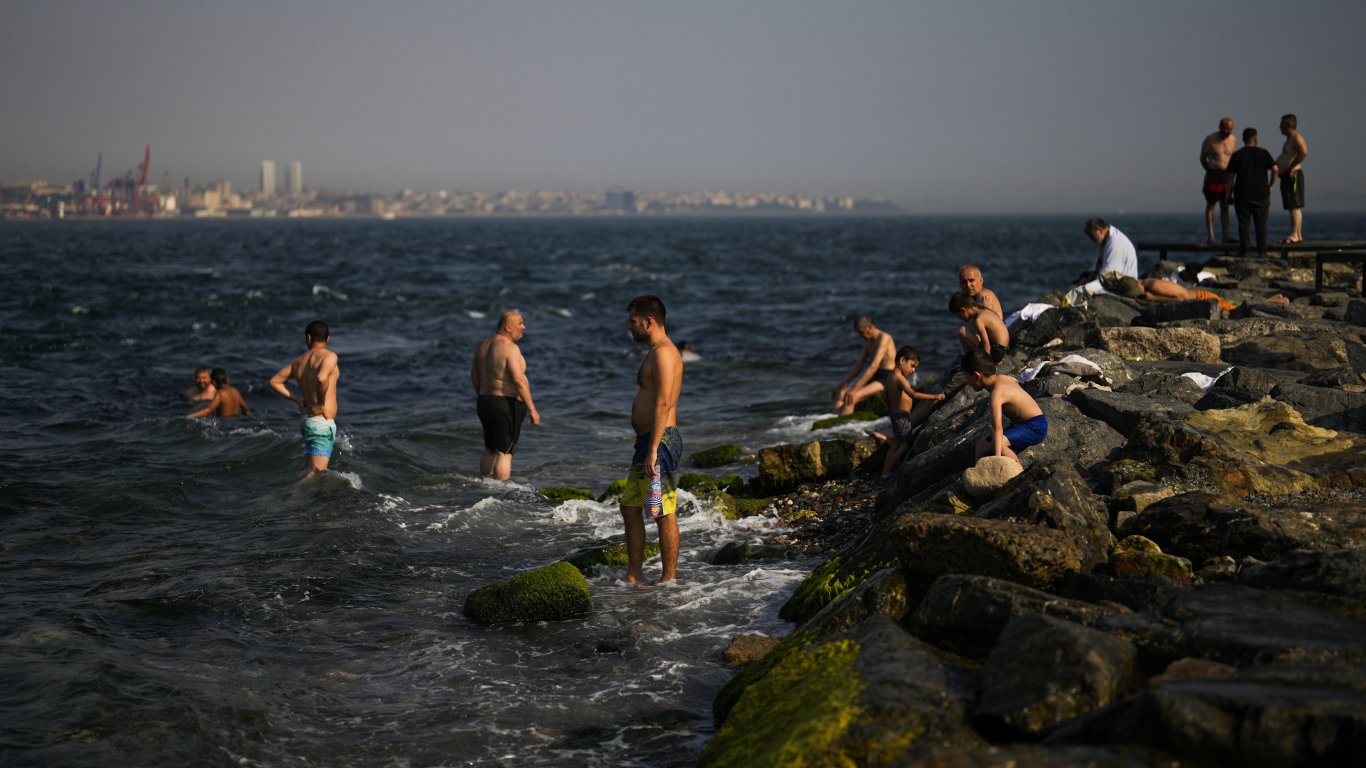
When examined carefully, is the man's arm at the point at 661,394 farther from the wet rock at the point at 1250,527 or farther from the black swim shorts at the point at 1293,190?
the black swim shorts at the point at 1293,190

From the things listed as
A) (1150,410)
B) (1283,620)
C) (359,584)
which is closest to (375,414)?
(359,584)

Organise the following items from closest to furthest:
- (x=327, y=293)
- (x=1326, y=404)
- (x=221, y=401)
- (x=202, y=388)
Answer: (x=1326, y=404) → (x=221, y=401) → (x=202, y=388) → (x=327, y=293)

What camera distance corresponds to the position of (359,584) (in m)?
9.37

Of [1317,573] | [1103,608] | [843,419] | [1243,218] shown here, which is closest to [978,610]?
[1103,608]

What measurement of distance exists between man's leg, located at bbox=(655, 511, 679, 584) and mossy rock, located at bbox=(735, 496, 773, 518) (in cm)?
237

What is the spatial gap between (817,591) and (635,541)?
69.1 inches

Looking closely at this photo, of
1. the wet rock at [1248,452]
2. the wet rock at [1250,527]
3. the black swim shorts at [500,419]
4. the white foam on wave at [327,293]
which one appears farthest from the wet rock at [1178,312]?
the white foam on wave at [327,293]

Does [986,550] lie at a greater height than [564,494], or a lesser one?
greater

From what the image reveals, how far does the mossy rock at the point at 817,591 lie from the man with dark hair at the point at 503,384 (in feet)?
15.7

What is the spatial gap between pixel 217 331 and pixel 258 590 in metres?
24.0

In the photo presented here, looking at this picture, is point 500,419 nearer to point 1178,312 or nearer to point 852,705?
point 852,705

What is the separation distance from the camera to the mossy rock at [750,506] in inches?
442

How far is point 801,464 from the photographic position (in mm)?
12109

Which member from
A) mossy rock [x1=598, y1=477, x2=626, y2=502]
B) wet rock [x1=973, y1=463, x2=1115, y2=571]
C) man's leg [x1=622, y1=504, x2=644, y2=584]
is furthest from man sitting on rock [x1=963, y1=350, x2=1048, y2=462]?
mossy rock [x1=598, y1=477, x2=626, y2=502]
